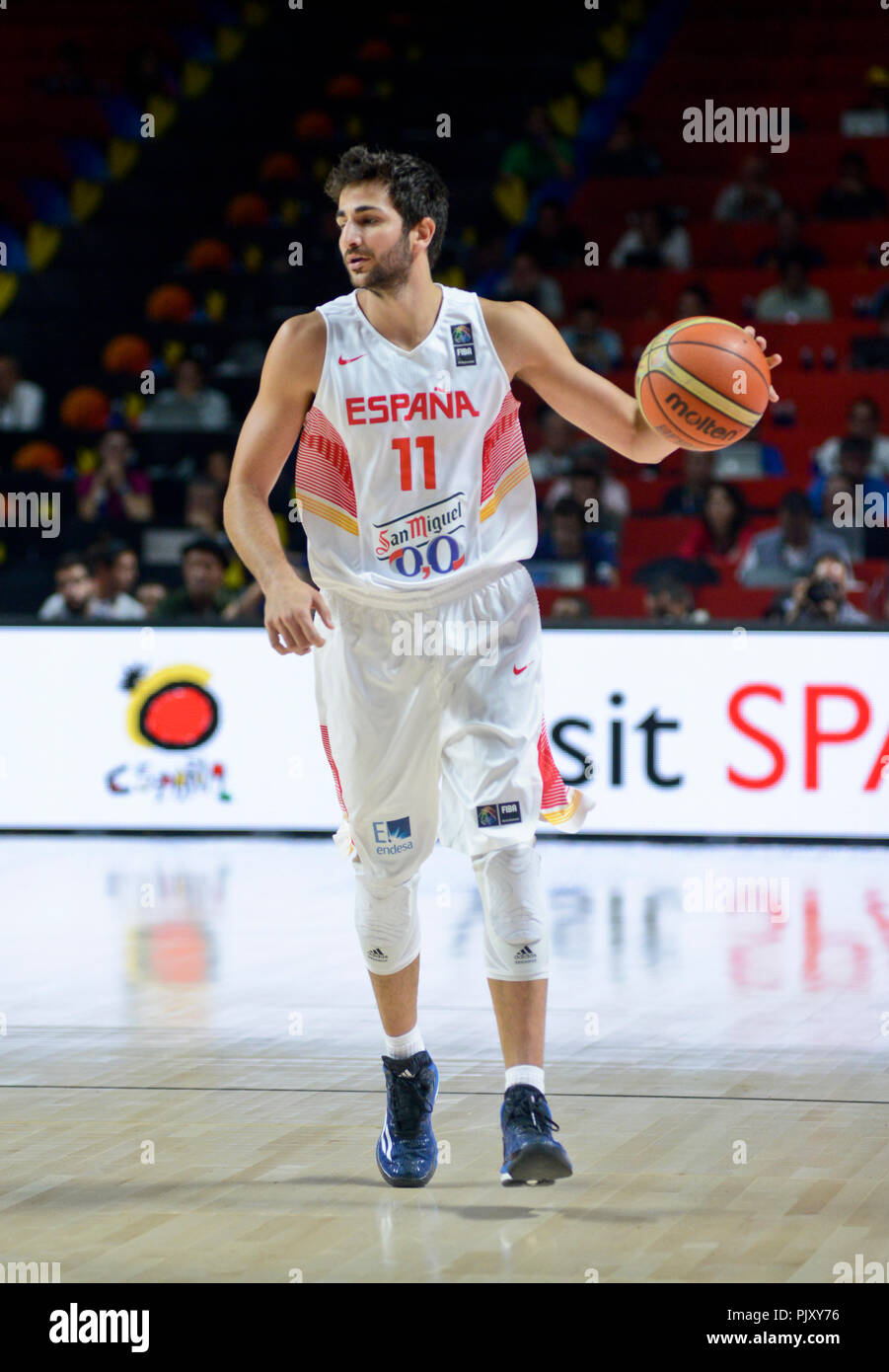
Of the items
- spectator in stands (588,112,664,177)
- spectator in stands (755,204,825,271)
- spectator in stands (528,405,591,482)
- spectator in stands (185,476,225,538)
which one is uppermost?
spectator in stands (588,112,664,177)

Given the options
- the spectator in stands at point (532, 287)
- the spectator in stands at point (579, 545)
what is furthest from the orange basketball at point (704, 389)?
the spectator in stands at point (532, 287)

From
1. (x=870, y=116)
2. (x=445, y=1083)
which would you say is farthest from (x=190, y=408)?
(x=445, y=1083)

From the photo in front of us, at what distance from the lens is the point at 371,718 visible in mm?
3812

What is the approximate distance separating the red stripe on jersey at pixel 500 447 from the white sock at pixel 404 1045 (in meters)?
1.17

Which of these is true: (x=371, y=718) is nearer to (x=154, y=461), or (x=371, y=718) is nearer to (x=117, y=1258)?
(x=117, y=1258)

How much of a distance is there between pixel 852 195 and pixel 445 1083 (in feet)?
34.3

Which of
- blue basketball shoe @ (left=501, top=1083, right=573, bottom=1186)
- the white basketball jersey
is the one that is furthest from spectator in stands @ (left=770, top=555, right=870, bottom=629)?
blue basketball shoe @ (left=501, top=1083, right=573, bottom=1186)

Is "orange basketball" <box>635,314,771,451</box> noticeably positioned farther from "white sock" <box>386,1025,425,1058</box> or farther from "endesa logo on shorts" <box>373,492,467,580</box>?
"white sock" <box>386,1025,425,1058</box>

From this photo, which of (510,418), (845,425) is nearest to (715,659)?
(845,425)

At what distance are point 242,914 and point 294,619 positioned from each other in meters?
3.73

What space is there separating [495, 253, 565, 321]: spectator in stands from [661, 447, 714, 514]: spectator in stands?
86.5 inches

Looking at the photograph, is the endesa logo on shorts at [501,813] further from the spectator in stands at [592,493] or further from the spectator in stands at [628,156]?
the spectator in stands at [628,156]

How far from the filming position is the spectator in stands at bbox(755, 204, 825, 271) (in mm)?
12945

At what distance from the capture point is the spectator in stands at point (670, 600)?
9.28 meters
